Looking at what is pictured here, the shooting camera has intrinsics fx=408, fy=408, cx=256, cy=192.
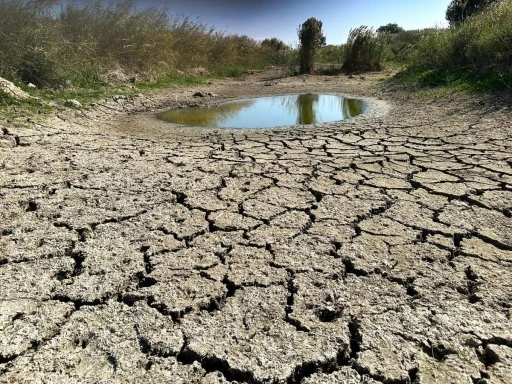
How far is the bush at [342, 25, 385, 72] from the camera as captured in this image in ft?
35.4

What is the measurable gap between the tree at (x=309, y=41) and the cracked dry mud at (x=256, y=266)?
8.36 meters

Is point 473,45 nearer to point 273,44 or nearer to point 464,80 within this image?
point 464,80

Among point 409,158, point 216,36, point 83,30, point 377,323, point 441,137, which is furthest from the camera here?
point 216,36

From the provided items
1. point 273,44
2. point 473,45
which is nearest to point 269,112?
point 473,45

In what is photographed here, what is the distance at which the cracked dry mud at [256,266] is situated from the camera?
3.81ft

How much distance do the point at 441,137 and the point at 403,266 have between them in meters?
2.31

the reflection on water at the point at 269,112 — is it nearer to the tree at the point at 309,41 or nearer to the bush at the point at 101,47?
the bush at the point at 101,47

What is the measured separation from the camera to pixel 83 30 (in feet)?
25.1

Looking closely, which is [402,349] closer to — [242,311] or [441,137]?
[242,311]

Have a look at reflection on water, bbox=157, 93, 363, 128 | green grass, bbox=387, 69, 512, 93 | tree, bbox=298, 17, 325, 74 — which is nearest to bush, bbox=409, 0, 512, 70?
green grass, bbox=387, 69, 512, 93

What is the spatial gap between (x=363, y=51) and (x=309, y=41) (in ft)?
4.95

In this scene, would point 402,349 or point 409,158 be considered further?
point 409,158

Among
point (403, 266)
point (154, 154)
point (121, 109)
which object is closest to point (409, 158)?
point (403, 266)

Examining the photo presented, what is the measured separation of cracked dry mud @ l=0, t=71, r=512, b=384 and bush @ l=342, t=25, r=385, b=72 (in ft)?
27.8
